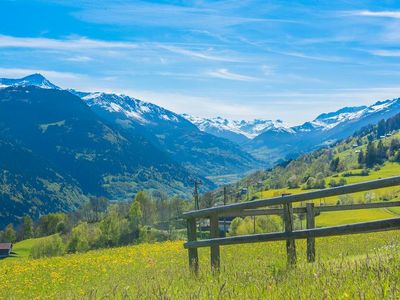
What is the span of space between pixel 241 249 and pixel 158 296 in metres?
13.1

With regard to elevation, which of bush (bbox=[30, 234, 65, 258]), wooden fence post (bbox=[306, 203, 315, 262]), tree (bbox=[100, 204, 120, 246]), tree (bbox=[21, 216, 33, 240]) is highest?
wooden fence post (bbox=[306, 203, 315, 262])

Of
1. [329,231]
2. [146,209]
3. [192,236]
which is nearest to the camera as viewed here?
[329,231]

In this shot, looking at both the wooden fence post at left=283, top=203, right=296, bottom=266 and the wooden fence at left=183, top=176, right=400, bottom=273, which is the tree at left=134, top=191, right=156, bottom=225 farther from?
the wooden fence post at left=283, top=203, right=296, bottom=266

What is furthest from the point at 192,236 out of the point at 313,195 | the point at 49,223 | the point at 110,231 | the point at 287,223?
the point at 49,223

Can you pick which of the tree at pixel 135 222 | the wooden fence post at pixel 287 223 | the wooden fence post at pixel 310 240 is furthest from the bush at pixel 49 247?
the wooden fence post at pixel 287 223

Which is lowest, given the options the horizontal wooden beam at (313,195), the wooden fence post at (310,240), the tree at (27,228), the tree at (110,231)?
the tree at (27,228)

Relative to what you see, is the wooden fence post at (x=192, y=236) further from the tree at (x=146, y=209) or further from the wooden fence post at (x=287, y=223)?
the tree at (x=146, y=209)

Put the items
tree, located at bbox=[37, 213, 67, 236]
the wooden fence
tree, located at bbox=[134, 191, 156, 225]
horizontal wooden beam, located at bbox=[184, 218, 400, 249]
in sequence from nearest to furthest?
horizontal wooden beam, located at bbox=[184, 218, 400, 249], the wooden fence, tree, located at bbox=[134, 191, 156, 225], tree, located at bbox=[37, 213, 67, 236]

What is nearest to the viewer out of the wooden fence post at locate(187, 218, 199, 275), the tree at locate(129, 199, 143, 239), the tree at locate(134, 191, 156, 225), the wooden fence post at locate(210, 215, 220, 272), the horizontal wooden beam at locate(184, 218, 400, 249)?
the horizontal wooden beam at locate(184, 218, 400, 249)

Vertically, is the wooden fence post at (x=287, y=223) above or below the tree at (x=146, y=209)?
above

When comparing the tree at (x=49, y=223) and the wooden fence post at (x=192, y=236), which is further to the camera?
the tree at (x=49, y=223)

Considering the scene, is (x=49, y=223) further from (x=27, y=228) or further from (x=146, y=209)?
(x=146, y=209)

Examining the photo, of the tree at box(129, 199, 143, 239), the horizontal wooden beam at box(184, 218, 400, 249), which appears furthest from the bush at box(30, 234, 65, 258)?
the horizontal wooden beam at box(184, 218, 400, 249)

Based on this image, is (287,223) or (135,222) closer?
(287,223)
